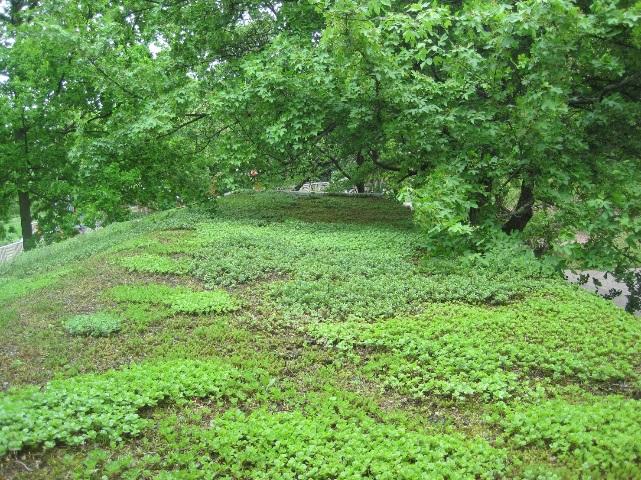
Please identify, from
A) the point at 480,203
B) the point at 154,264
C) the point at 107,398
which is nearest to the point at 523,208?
the point at 480,203

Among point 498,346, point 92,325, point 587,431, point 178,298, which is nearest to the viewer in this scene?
point 587,431

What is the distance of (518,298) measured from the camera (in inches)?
237

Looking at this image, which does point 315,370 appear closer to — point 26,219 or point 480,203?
point 480,203

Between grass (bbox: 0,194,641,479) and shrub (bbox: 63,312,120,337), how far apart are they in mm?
25

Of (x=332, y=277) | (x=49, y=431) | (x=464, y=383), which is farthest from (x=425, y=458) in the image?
(x=332, y=277)

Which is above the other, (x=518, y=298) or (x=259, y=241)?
(x=259, y=241)

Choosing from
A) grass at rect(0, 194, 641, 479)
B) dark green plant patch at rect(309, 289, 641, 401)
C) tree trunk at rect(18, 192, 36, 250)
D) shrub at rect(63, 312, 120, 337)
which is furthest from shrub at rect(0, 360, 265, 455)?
tree trunk at rect(18, 192, 36, 250)

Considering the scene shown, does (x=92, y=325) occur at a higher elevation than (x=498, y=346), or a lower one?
higher

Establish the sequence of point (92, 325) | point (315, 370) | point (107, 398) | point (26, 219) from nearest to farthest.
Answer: point (107, 398) < point (315, 370) < point (92, 325) < point (26, 219)

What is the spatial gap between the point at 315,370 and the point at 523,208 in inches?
199

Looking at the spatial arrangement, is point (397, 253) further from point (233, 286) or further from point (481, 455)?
point (481, 455)

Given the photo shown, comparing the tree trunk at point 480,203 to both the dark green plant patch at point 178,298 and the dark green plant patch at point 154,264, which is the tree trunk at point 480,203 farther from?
the dark green plant patch at point 154,264

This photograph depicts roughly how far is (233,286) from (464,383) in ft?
10.9

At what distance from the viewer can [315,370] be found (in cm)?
465
